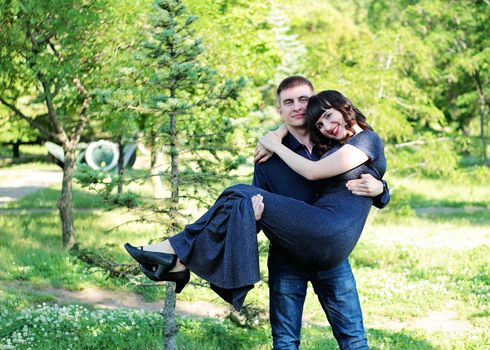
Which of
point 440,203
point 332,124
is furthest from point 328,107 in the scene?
point 440,203

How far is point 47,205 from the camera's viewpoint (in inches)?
762

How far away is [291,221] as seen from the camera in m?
4.37

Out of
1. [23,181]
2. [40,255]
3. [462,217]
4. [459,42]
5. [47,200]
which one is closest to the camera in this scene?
[40,255]

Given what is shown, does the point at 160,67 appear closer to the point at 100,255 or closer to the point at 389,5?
the point at 100,255

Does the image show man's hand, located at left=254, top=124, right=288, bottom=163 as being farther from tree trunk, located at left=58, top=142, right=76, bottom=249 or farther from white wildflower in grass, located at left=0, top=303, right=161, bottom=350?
tree trunk, located at left=58, top=142, right=76, bottom=249

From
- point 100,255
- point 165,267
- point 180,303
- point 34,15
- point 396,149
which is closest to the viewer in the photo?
point 165,267

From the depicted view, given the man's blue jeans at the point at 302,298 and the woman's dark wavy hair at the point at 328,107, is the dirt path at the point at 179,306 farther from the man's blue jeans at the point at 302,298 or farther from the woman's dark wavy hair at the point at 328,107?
the woman's dark wavy hair at the point at 328,107

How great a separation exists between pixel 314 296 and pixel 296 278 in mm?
5970

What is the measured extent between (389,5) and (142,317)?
33.8 m

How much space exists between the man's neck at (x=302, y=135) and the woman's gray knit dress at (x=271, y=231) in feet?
0.72

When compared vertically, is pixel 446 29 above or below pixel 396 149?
above

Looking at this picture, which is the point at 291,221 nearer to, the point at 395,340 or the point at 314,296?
the point at 395,340

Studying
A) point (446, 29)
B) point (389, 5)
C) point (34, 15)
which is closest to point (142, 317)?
point (34, 15)

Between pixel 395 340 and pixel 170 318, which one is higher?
pixel 170 318
